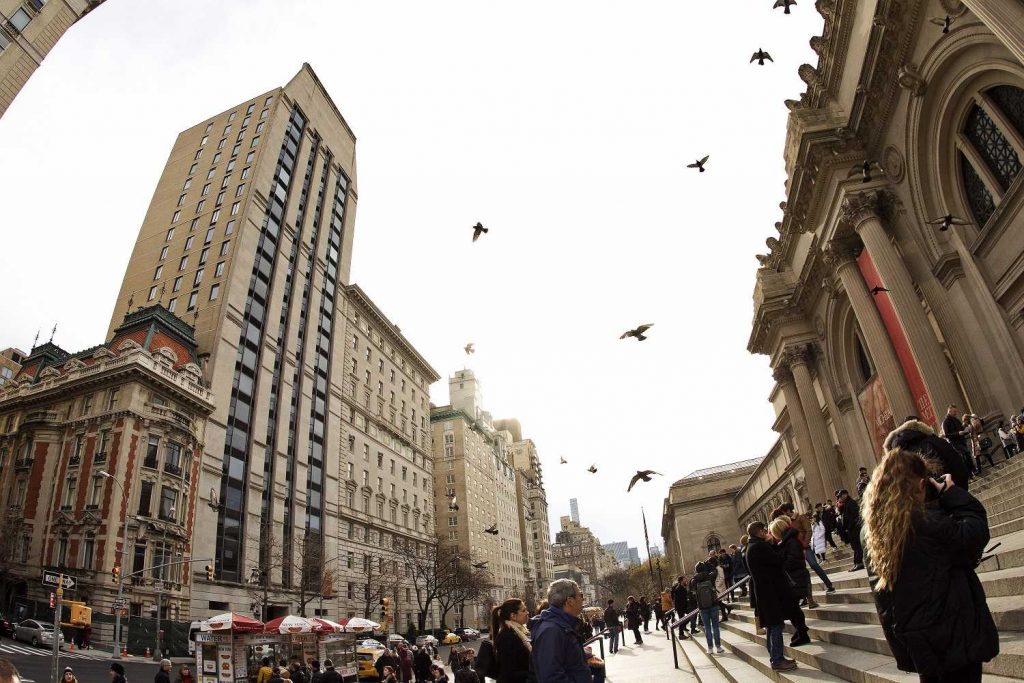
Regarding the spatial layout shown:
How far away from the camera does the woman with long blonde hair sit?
2658 millimetres

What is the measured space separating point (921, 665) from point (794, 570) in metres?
6.48

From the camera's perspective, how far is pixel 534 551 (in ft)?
462

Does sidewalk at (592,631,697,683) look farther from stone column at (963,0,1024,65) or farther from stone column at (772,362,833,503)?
stone column at (963,0,1024,65)

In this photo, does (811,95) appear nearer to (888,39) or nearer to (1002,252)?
(888,39)

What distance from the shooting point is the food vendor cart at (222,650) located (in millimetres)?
20422

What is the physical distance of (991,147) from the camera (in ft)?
49.0

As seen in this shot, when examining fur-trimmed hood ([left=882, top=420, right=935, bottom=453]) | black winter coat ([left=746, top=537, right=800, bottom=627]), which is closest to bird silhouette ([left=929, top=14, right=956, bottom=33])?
black winter coat ([left=746, top=537, right=800, bottom=627])

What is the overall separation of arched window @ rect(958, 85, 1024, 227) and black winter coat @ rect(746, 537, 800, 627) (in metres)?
13.0

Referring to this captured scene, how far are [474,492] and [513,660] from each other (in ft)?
309

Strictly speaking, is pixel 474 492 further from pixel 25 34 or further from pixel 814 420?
pixel 25 34

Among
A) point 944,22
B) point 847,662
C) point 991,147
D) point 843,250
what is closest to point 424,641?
point 847,662

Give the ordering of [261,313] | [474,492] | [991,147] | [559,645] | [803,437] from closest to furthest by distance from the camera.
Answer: [559,645]
[991,147]
[803,437]
[261,313]
[474,492]

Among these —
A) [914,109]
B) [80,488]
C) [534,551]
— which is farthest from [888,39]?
[534,551]

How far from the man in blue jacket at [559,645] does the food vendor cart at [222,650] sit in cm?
2133
